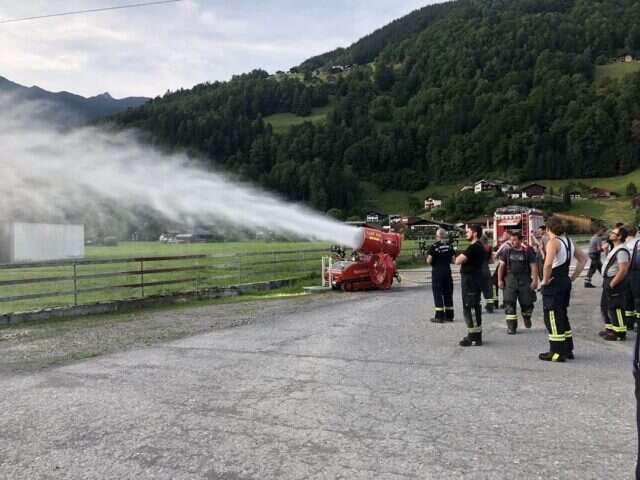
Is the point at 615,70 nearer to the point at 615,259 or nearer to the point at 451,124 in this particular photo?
the point at 451,124

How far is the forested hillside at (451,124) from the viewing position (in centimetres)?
14062

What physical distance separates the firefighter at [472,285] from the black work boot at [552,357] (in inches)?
48.1

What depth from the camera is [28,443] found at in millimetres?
4637

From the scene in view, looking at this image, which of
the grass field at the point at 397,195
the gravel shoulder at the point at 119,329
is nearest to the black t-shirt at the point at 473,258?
the gravel shoulder at the point at 119,329

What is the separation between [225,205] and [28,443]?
42.7ft

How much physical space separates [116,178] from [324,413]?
12686mm

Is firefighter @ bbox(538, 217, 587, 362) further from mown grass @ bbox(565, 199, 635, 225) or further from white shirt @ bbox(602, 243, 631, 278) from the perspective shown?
mown grass @ bbox(565, 199, 635, 225)

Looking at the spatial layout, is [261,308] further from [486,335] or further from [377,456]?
[377,456]

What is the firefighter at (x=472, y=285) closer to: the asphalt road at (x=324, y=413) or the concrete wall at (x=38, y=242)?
the asphalt road at (x=324, y=413)

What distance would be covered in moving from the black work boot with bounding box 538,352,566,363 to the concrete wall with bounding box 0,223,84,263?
30195 mm

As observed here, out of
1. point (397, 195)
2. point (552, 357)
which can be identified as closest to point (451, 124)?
point (397, 195)

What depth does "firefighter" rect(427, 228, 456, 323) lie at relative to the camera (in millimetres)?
11117

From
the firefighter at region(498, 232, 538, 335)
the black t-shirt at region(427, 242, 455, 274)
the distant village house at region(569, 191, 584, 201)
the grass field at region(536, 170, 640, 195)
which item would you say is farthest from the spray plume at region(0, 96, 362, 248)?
the grass field at region(536, 170, 640, 195)

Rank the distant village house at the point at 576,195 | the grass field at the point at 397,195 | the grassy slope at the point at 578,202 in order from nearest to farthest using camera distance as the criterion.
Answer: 1. the grassy slope at the point at 578,202
2. the distant village house at the point at 576,195
3. the grass field at the point at 397,195
